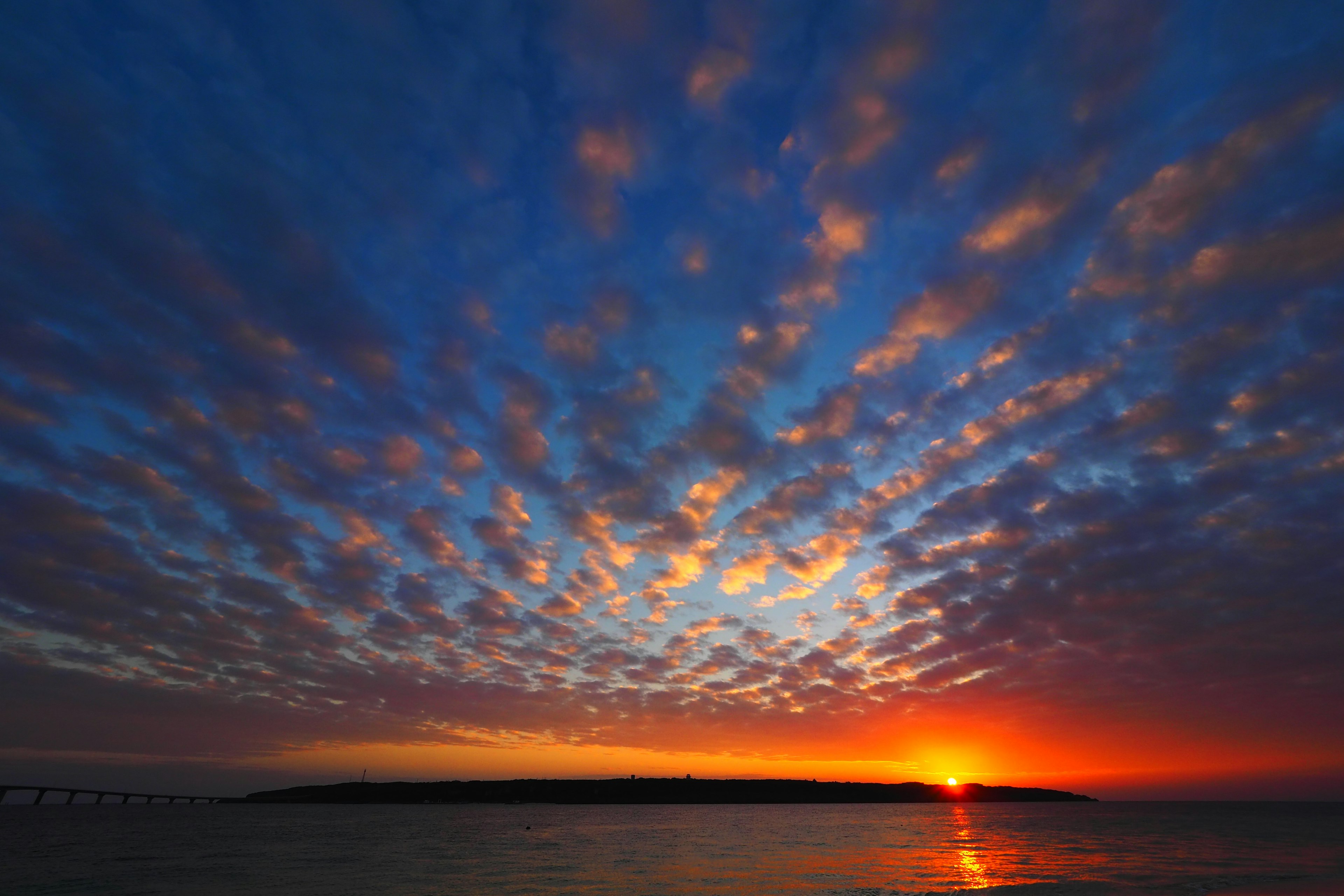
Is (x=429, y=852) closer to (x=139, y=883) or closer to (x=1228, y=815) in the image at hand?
(x=139, y=883)

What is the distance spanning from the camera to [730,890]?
41281mm

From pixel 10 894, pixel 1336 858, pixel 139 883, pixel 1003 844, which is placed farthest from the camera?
pixel 1003 844

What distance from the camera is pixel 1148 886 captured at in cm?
4050

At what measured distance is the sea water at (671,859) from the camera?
44125 mm

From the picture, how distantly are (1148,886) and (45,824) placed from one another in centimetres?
21653

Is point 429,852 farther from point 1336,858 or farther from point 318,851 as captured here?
point 1336,858

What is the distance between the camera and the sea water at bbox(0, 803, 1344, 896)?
4412cm

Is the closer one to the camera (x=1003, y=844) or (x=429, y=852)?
(x=429, y=852)

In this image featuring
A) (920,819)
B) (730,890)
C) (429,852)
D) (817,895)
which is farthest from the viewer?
(920,819)

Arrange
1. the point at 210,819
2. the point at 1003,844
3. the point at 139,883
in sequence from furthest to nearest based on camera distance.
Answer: the point at 210,819 → the point at 1003,844 → the point at 139,883

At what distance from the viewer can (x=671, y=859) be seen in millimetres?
62688

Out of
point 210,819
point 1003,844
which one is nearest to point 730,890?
point 1003,844

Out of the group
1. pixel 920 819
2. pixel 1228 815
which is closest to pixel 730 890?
pixel 920 819

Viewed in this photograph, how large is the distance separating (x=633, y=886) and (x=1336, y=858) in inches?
2451
